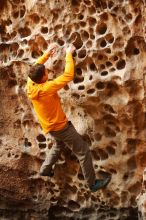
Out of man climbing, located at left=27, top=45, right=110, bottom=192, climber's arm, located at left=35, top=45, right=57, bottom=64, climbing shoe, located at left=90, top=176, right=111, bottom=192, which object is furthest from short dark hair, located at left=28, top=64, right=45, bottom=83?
climbing shoe, located at left=90, top=176, right=111, bottom=192

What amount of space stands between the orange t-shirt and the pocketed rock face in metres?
0.31

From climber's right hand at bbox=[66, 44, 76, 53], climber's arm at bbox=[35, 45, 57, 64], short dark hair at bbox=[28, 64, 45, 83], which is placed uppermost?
climber's right hand at bbox=[66, 44, 76, 53]

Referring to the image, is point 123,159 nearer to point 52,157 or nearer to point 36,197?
point 52,157

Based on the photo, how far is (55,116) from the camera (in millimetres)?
4266

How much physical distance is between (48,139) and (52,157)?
1.04ft

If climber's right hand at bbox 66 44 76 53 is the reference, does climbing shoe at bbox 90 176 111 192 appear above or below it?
below

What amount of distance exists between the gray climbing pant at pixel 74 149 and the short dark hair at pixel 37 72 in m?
0.43

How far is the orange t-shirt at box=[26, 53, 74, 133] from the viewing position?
161 inches

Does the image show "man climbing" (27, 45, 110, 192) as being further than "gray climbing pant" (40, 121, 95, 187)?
No

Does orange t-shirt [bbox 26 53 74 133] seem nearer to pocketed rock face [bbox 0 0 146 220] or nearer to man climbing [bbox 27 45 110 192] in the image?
man climbing [bbox 27 45 110 192]

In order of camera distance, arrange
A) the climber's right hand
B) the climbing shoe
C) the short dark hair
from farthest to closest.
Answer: the climbing shoe < the climber's right hand < the short dark hair

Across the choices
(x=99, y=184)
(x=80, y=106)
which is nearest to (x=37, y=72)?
(x=80, y=106)


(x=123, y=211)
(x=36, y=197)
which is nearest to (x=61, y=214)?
(x=36, y=197)

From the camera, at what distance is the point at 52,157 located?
450 centimetres
